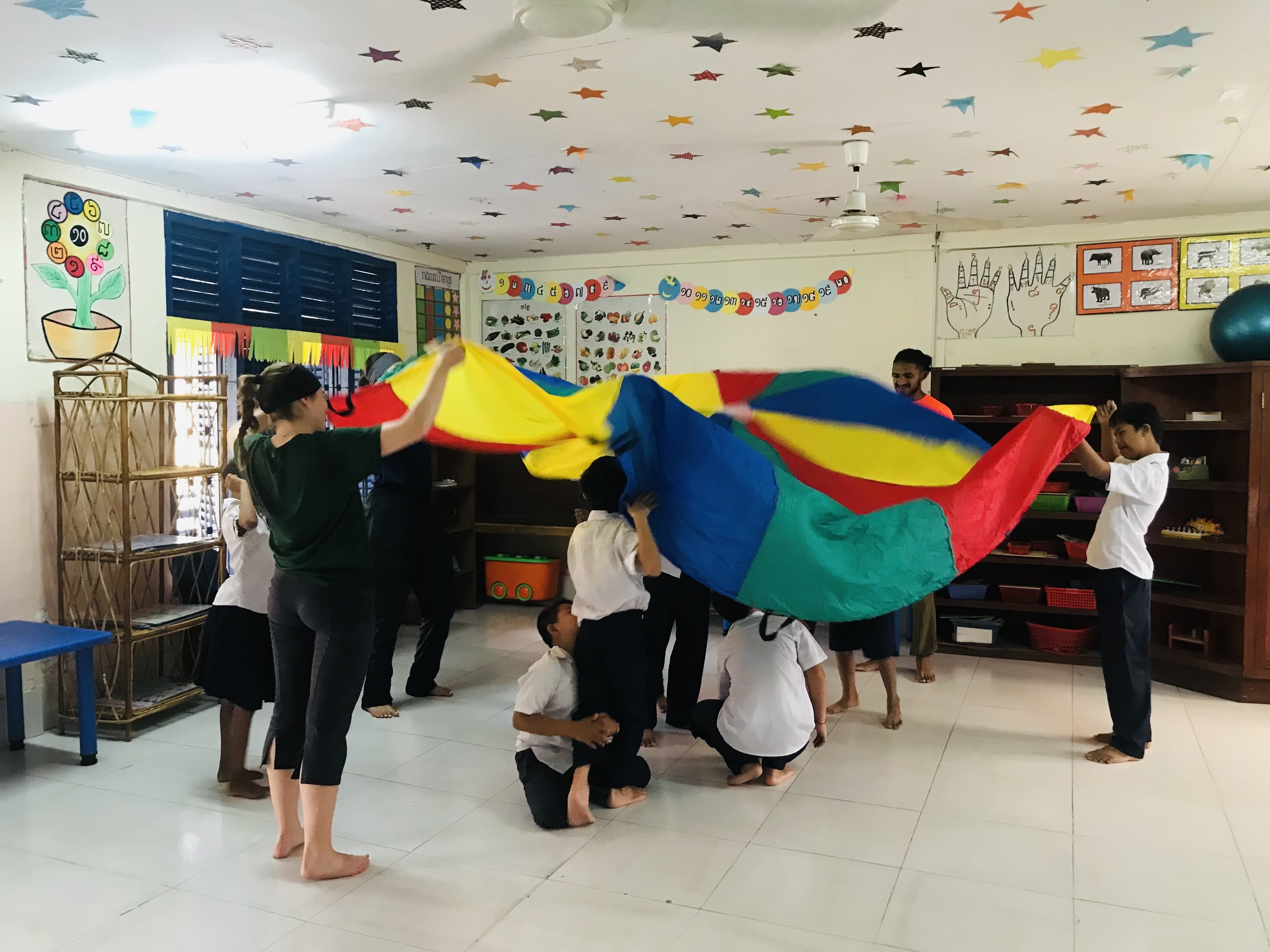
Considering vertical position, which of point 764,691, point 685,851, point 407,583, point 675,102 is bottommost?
point 685,851

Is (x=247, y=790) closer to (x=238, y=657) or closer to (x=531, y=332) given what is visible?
(x=238, y=657)

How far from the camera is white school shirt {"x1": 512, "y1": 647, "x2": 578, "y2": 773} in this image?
2.99 meters

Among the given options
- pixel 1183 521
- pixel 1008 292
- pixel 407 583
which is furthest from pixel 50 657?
pixel 1183 521

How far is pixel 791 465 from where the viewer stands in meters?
3.39

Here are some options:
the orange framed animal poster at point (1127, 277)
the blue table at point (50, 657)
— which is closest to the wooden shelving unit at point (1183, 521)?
the orange framed animal poster at point (1127, 277)

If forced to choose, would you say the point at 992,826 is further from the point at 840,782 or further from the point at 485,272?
the point at 485,272

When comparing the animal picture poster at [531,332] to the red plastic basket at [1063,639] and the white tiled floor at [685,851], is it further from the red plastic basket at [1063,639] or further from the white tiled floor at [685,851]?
the red plastic basket at [1063,639]

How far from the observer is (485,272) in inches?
269

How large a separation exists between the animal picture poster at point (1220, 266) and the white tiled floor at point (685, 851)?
2.48 m

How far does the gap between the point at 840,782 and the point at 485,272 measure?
469 cm

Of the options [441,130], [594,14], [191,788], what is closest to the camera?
[594,14]

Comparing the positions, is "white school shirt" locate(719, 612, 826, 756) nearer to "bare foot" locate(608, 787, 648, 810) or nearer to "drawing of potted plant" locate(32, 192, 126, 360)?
"bare foot" locate(608, 787, 648, 810)

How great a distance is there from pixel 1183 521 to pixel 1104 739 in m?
1.80

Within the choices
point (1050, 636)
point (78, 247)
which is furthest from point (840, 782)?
point (78, 247)
